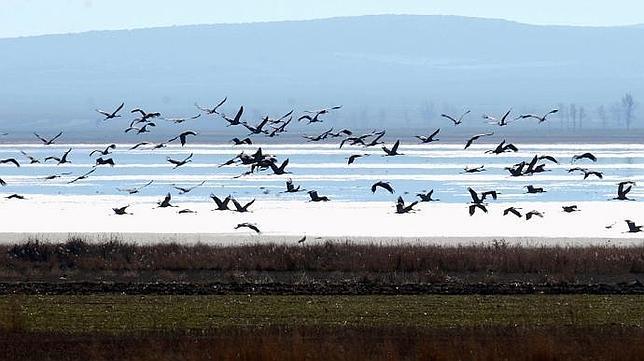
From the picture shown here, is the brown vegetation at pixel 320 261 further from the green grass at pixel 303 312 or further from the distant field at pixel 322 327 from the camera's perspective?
the distant field at pixel 322 327

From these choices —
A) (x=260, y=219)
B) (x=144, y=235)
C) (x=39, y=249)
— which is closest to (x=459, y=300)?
(x=39, y=249)

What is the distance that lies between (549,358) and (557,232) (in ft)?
141

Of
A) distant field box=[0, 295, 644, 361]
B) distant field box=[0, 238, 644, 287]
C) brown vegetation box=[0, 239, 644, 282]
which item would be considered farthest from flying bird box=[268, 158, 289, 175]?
brown vegetation box=[0, 239, 644, 282]

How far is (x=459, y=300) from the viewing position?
115ft

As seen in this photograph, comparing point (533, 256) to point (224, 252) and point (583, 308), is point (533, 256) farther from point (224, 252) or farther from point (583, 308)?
point (583, 308)

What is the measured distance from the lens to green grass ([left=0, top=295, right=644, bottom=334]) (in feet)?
93.9

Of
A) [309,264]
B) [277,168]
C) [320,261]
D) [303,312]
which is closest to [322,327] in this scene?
[303,312]

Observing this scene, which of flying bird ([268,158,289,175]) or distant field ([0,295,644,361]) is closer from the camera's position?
distant field ([0,295,644,361])

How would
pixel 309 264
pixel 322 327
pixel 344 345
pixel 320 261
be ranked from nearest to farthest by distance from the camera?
pixel 344 345 → pixel 322 327 → pixel 309 264 → pixel 320 261

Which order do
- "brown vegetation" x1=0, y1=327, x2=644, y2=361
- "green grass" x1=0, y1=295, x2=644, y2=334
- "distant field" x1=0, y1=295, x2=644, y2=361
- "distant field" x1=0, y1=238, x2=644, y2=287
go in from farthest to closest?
"distant field" x1=0, y1=238, x2=644, y2=287
"green grass" x1=0, y1=295, x2=644, y2=334
"distant field" x1=0, y1=295, x2=644, y2=361
"brown vegetation" x1=0, y1=327, x2=644, y2=361

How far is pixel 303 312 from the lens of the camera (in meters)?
31.6

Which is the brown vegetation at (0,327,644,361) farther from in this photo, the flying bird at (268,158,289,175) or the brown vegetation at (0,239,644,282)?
the brown vegetation at (0,239,644,282)

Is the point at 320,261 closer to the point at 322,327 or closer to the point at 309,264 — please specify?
the point at 309,264

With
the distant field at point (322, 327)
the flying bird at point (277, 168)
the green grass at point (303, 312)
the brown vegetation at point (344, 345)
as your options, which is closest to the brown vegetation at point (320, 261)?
the flying bird at point (277, 168)
